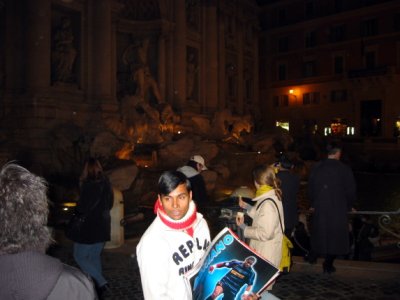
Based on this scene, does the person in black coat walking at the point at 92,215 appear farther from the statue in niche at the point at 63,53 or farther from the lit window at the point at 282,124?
the lit window at the point at 282,124

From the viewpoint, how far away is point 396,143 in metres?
35.8

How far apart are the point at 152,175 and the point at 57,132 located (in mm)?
4152

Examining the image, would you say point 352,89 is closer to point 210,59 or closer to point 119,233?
point 210,59

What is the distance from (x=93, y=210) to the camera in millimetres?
5320

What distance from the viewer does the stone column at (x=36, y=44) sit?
1770cm

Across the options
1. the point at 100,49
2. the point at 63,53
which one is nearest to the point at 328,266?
the point at 63,53

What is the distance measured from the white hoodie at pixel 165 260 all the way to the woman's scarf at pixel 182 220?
2cm

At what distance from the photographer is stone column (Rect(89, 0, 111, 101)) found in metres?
20.6

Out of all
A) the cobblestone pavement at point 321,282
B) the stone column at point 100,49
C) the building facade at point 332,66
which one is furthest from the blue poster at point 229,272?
the building facade at point 332,66

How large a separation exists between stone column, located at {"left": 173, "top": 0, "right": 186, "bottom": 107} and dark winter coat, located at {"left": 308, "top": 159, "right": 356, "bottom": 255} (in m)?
20.2

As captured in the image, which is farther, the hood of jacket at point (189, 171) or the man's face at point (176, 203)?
the hood of jacket at point (189, 171)

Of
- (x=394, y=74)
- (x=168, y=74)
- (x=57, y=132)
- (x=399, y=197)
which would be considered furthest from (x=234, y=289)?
(x=394, y=74)

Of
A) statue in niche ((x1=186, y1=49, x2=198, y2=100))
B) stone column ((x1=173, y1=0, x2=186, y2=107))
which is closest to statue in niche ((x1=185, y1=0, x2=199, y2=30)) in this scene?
statue in niche ((x1=186, y1=49, x2=198, y2=100))

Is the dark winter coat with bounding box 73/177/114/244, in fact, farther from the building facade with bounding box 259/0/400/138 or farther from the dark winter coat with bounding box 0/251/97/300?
the building facade with bounding box 259/0/400/138
